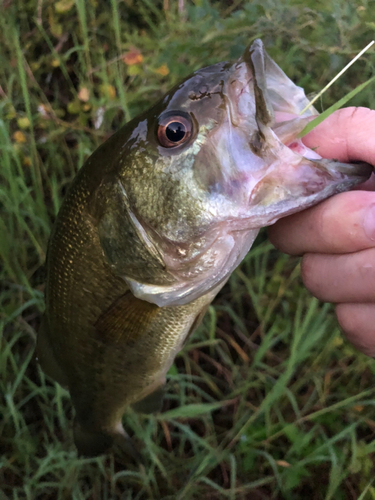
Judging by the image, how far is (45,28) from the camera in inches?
90.9

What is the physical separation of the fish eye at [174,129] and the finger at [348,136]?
0.38 metres

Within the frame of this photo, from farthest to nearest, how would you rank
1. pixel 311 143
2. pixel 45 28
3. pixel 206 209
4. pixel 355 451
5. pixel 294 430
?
pixel 45 28
pixel 294 430
pixel 355 451
pixel 311 143
pixel 206 209

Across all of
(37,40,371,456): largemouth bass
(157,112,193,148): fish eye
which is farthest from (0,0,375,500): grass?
(157,112,193,148): fish eye

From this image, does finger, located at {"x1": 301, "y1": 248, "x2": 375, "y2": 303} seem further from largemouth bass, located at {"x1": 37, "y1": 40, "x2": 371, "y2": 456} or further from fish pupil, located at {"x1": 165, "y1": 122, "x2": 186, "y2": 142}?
fish pupil, located at {"x1": 165, "y1": 122, "x2": 186, "y2": 142}

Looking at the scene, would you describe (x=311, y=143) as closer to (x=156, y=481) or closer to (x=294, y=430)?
(x=294, y=430)

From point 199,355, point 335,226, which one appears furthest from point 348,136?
point 199,355

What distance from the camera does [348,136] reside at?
95 cm

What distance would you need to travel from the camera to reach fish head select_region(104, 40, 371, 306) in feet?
2.70

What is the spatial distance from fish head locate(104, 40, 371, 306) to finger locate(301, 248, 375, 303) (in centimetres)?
21

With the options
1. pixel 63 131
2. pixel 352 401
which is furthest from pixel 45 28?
pixel 352 401

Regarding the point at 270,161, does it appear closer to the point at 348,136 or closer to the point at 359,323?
the point at 348,136

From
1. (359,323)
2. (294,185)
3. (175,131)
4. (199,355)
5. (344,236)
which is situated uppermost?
(175,131)

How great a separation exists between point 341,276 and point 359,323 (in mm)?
163

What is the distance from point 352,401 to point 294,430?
0.34m
